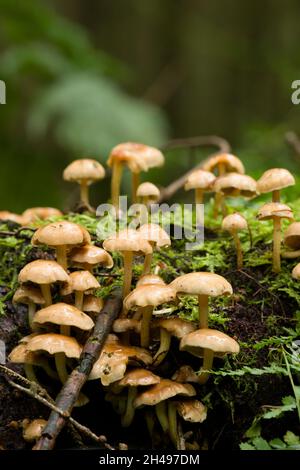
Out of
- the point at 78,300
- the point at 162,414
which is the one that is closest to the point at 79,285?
the point at 78,300

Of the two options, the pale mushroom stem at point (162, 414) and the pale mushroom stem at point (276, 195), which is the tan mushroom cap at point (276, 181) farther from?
the pale mushroom stem at point (162, 414)

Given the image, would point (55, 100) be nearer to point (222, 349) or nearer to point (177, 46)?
point (222, 349)

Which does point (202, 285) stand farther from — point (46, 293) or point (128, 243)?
point (46, 293)

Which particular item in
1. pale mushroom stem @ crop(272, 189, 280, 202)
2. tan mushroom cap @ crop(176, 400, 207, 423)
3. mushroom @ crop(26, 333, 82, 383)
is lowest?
tan mushroom cap @ crop(176, 400, 207, 423)

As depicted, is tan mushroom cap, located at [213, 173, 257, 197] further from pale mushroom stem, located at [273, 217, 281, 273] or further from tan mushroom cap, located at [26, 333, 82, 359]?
tan mushroom cap, located at [26, 333, 82, 359]

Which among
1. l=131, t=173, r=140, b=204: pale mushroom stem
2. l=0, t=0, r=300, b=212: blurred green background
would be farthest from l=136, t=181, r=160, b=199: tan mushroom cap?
l=0, t=0, r=300, b=212: blurred green background

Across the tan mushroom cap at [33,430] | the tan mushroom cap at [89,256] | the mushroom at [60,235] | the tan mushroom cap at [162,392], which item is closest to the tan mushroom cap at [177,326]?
the tan mushroom cap at [162,392]
